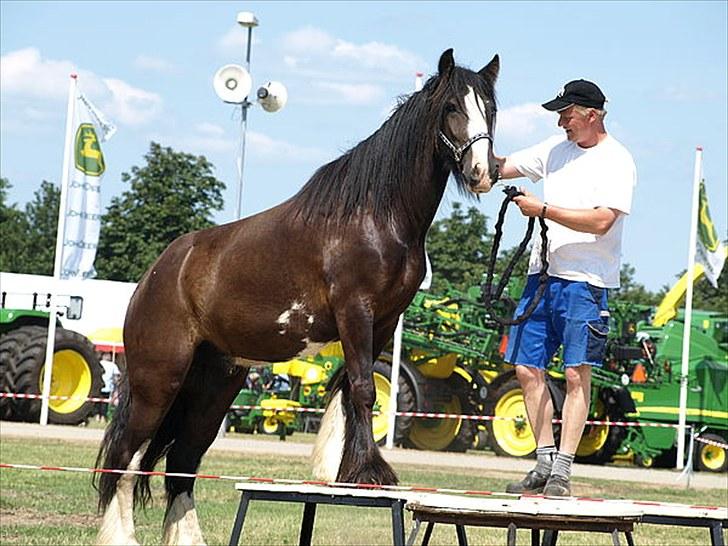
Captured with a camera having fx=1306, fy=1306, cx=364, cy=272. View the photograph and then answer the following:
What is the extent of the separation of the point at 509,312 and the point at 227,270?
1347 cm

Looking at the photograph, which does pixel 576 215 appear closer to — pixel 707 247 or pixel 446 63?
pixel 446 63

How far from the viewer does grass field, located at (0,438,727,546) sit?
9.75 m

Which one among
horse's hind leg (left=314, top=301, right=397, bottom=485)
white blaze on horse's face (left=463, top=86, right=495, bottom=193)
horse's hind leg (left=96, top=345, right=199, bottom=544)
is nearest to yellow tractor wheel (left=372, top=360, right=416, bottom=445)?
horse's hind leg (left=96, top=345, right=199, bottom=544)

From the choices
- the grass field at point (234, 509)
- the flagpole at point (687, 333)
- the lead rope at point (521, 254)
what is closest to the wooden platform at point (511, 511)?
the lead rope at point (521, 254)

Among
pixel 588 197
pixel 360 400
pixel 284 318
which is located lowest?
pixel 360 400

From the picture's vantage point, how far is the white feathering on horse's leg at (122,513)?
23.8 ft

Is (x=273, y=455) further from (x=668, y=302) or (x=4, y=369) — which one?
(x=668, y=302)

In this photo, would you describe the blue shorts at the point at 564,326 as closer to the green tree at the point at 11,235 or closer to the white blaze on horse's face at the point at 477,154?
the white blaze on horse's face at the point at 477,154

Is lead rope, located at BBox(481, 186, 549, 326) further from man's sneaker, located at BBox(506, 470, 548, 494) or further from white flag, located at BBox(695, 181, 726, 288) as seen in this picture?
white flag, located at BBox(695, 181, 726, 288)

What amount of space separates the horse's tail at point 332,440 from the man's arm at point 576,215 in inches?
47.3

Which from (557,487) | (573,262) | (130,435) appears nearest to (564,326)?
(573,262)

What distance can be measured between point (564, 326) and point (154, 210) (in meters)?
54.0

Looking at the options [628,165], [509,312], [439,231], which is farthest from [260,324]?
[439,231]

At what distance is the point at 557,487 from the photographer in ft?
20.3
